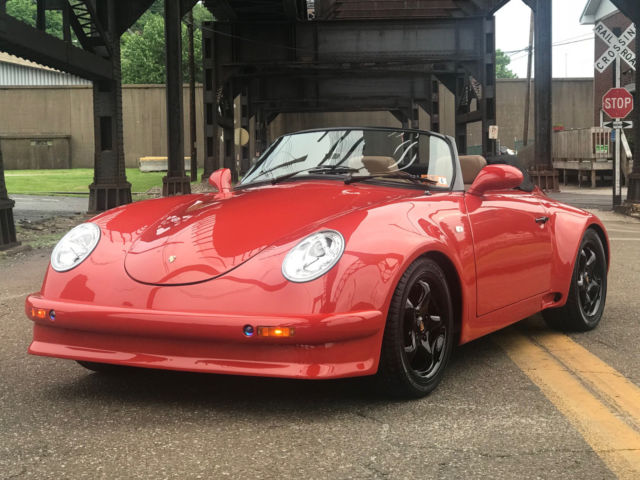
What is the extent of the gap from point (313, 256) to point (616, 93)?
1634 cm

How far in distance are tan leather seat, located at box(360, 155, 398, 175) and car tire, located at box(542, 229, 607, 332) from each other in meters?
1.34

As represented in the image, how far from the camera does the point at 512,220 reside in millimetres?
4605

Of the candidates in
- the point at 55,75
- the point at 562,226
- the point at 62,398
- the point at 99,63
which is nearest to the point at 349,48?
the point at 99,63

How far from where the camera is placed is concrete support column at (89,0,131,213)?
16.5m

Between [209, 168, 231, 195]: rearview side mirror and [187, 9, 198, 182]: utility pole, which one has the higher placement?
[187, 9, 198, 182]: utility pole

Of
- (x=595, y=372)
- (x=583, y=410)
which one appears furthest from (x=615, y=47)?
(x=583, y=410)

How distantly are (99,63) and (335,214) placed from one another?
1277 cm

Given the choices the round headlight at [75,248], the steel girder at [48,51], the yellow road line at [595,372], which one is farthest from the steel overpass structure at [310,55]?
the yellow road line at [595,372]

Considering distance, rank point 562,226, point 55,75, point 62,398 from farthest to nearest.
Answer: point 55,75, point 562,226, point 62,398

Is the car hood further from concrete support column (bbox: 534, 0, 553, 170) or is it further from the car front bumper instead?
concrete support column (bbox: 534, 0, 553, 170)

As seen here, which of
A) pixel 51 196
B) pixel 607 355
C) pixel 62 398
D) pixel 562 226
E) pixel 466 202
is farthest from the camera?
pixel 51 196

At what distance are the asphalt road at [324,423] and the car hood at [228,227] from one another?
22.2 inches

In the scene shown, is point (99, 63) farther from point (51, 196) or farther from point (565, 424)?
point (565, 424)

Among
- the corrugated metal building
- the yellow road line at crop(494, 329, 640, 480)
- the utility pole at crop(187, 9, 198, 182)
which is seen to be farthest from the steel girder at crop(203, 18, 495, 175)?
the corrugated metal building
